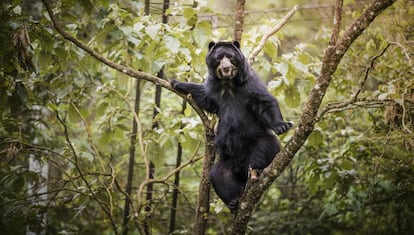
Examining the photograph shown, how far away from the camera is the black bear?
4219 mm

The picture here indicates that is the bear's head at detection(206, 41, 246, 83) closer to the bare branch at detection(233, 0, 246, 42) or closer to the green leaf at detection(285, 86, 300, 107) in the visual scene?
the bare branch at detection(233, 0, 246, 42)

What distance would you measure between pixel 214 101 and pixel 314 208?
434 centimetres

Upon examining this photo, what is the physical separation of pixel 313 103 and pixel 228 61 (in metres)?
1.26

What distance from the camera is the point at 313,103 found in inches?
124

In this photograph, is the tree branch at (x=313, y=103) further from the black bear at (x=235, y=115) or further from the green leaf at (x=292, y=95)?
the green leaf at (x=292, y=95)

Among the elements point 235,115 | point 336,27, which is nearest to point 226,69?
point 235,115

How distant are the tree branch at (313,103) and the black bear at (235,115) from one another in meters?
0.61

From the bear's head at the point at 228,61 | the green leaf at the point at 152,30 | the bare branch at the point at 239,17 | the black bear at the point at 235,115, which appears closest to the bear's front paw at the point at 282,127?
the black bear at the point at 235,115

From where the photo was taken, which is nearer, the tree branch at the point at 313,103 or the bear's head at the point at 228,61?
the tree branch at the point at 313,103

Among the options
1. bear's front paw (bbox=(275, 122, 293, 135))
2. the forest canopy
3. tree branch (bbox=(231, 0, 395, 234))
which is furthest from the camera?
bear's front paw (bbox=(275, 122, 293, 135))

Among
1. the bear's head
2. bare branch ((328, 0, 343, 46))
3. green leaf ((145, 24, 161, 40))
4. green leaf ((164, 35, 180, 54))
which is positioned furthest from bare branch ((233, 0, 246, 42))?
bare branch ((328, 0, 343, 46))

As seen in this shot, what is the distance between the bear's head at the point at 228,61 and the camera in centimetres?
421

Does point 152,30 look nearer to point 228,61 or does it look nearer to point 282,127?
point 228,61

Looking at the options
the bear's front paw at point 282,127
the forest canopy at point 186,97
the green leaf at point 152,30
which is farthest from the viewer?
the green leaf at point 152,30
